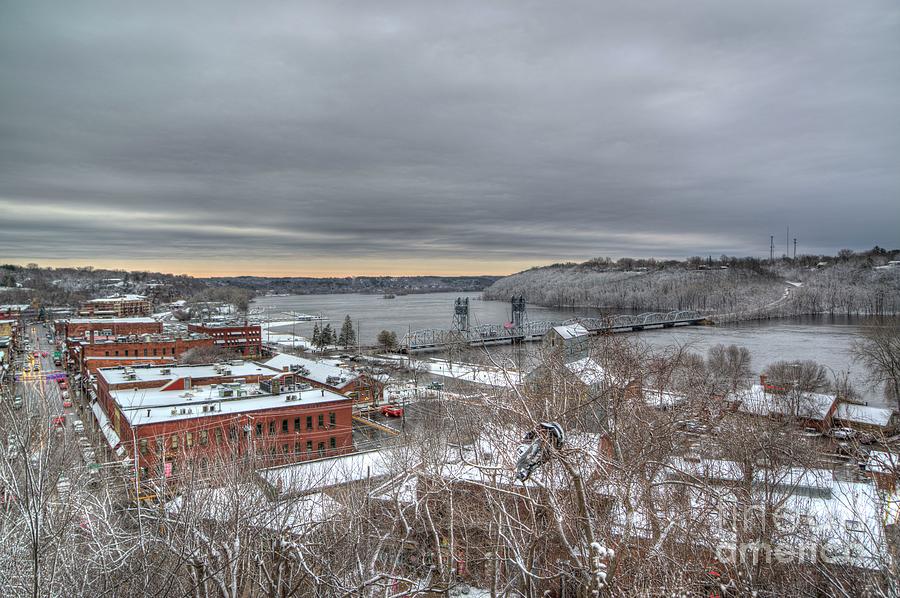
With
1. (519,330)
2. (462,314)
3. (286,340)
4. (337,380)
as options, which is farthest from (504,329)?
(337,380)

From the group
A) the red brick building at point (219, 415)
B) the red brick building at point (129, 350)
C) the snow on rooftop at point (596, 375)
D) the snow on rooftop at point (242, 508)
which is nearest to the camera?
the snow on rooftop at point (242, 508)

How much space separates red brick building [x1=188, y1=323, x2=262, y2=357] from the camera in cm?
5600

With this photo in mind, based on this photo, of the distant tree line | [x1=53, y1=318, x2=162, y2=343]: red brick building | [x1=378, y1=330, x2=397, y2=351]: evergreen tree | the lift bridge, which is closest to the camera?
[x1=53, y1=318, x2=162, y2=343]: red brick building

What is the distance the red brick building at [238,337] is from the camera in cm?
5600

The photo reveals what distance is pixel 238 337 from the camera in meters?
57.4

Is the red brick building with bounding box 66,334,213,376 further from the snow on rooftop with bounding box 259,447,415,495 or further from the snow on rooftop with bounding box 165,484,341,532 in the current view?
the snow on rooftop with bounding box 165,484,341,532

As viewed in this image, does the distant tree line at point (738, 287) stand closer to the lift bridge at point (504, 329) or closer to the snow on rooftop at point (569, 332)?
the lift bridge at point (504, 329)

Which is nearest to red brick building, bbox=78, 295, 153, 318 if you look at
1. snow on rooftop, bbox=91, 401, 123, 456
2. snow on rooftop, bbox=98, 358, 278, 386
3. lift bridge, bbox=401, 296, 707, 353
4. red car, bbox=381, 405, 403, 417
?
lift bridge, bbox=401, 296, 707, 353

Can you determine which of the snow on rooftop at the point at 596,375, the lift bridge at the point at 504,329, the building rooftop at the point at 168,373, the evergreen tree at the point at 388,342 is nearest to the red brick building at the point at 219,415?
the building rooftop at the point at 168,373

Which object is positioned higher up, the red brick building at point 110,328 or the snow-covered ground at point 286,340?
the red brick building at point 110,328

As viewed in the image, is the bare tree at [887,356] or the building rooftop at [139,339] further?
the building rooftop at [139,339]

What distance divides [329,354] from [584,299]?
316ft

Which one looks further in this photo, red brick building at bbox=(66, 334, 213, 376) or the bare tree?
red brick building at bbox=(66, 334, 213, 376)

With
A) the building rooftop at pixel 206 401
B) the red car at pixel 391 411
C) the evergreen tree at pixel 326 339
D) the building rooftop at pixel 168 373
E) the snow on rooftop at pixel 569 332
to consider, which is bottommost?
the red car at pixel 391 411
